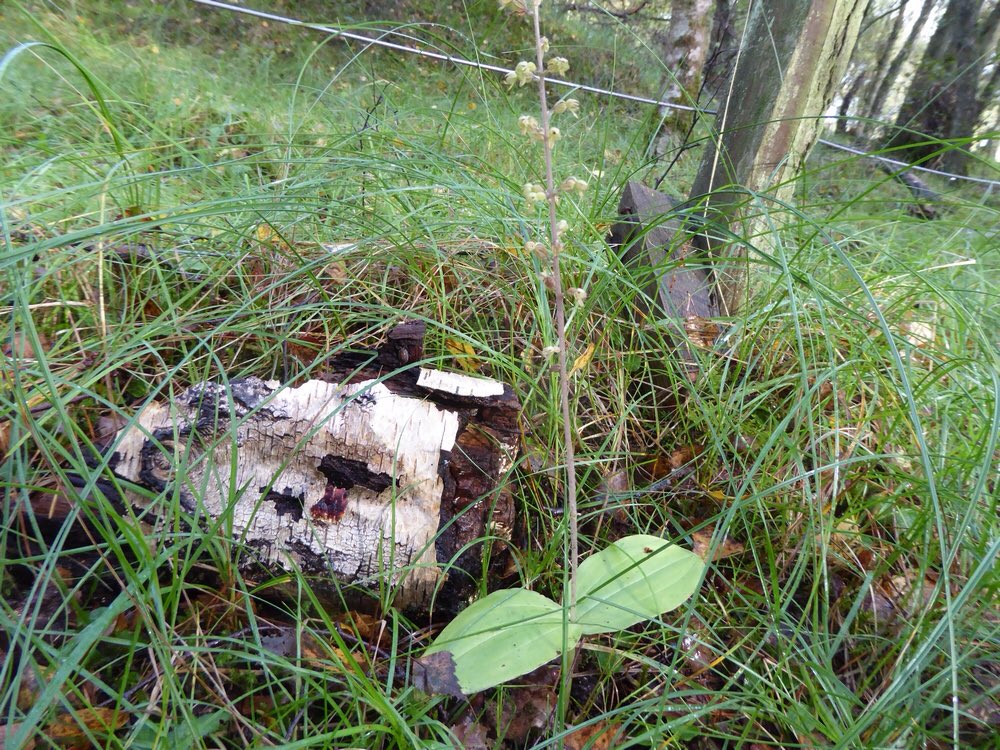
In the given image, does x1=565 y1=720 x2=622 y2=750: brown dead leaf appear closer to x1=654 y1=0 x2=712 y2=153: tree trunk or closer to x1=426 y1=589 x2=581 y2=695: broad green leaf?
x1=426 y1=589 x2=581 y2=695: broad green leaf

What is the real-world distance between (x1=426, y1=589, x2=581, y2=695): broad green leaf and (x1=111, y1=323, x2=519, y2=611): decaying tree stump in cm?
14

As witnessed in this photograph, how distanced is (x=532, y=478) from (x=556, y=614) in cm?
37

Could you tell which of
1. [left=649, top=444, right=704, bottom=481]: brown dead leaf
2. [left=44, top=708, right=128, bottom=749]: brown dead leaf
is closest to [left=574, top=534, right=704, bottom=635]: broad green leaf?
[left=649, top=444, right=704, bottom=481]: brown dead leaf

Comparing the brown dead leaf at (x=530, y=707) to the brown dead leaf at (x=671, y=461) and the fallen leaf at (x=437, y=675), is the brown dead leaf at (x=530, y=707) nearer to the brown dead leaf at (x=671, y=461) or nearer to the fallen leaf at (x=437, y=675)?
the fallen leaf at (x=437, y=675)

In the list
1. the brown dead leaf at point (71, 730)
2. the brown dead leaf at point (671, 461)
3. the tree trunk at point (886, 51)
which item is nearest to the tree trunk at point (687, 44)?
the brown dead leaf at point (671, 461)

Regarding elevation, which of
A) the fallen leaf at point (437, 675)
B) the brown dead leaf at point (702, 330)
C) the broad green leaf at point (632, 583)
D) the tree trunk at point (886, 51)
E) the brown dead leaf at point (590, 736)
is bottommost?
the brown dead leaf at point (590, 736)

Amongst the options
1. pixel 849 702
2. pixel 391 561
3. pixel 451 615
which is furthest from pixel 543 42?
pixel 849 702

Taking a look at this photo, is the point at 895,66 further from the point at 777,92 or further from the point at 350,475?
the point at 350,475

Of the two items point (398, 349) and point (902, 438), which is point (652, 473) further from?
point (398, 349)

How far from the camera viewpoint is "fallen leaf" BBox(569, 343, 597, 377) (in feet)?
4.64

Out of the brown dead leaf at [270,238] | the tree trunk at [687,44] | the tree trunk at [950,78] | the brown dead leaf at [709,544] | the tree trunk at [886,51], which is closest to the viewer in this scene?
the brown dead leaf at [709,544]

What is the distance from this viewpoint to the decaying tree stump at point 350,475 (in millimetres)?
1115

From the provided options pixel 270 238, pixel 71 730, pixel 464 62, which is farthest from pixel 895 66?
pixel 71 730

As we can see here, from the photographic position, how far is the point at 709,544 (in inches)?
48.3
